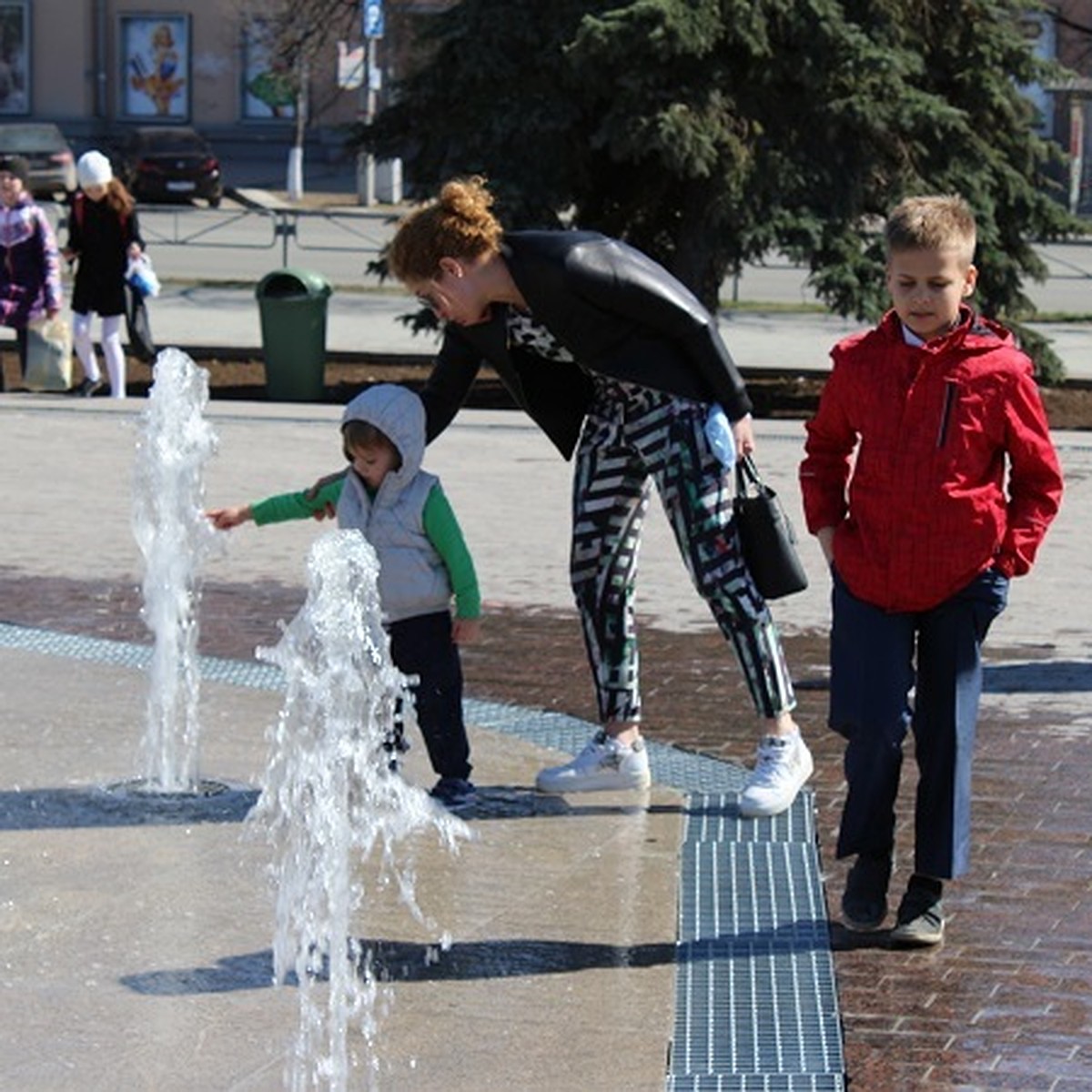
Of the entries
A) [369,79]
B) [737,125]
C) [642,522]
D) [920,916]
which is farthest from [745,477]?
[369,79]

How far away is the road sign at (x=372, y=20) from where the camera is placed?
31.7 metres

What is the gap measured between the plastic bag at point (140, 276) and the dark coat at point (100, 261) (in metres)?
0.06

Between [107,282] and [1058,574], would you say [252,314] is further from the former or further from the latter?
[1058,574]

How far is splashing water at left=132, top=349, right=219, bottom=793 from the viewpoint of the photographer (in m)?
7.14

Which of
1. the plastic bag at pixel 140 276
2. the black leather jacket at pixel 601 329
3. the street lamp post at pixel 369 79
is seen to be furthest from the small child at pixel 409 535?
the street lamp post at pixel 369 79

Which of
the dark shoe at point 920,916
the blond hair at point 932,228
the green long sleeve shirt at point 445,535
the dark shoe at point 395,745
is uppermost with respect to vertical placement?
the blond hair at point 932,228

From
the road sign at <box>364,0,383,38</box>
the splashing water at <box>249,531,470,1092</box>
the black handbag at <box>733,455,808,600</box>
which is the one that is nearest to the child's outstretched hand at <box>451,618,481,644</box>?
the splashing water at <box>249,531,470,1092</box>

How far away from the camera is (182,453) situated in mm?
7281

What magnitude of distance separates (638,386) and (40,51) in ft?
170

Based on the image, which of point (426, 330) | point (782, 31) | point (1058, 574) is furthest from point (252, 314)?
point (1058, 574)

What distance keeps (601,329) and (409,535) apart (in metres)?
0.69

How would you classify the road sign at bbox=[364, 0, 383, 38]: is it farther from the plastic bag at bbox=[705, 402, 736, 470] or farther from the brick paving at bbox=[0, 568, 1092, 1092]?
the plastic bag at bbox=[705, 402, 736, 470]

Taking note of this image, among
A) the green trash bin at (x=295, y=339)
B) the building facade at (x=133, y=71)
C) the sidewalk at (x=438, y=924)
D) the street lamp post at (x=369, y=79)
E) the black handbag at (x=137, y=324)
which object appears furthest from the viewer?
the building facade at (x=133, y=71)

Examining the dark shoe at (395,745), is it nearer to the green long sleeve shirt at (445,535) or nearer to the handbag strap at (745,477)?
the green long sleeve shirt at (445,535)
